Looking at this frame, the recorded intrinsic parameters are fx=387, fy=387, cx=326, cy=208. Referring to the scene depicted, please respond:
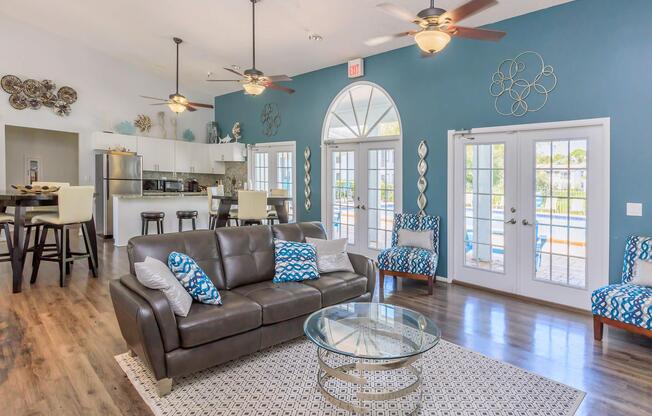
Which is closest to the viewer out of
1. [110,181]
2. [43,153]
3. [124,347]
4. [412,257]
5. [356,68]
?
[124,347]

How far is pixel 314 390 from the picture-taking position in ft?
8.28

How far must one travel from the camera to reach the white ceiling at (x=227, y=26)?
479 centimetres

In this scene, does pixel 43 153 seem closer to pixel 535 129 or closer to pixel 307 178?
pixel 307 178

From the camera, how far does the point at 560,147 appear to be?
4230 mm

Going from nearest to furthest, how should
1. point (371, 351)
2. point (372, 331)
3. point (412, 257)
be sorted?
1. point (371, 351)
2. point (372, 331)
3. point (412, 257)

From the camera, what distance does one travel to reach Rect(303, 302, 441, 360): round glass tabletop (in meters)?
2.19

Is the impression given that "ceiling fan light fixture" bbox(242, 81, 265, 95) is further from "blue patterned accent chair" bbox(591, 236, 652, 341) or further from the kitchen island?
"blue patterned accent chair" bbox(591, 236, 652, 341)

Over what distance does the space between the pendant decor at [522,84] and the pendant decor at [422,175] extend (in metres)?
1.09

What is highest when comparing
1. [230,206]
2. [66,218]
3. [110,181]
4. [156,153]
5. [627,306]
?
[156,153]

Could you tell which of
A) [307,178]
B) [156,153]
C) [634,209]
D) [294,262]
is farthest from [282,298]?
[156,153]

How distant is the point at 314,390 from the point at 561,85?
13.1ft

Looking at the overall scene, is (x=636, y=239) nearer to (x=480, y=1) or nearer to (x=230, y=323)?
(x=480, y=1)

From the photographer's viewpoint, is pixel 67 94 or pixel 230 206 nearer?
pixel 230 206

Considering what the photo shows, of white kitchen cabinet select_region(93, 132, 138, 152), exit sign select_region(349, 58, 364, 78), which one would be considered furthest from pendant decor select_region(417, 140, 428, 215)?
white kitchen cabinet select_region(93, 132, 138, 152)
